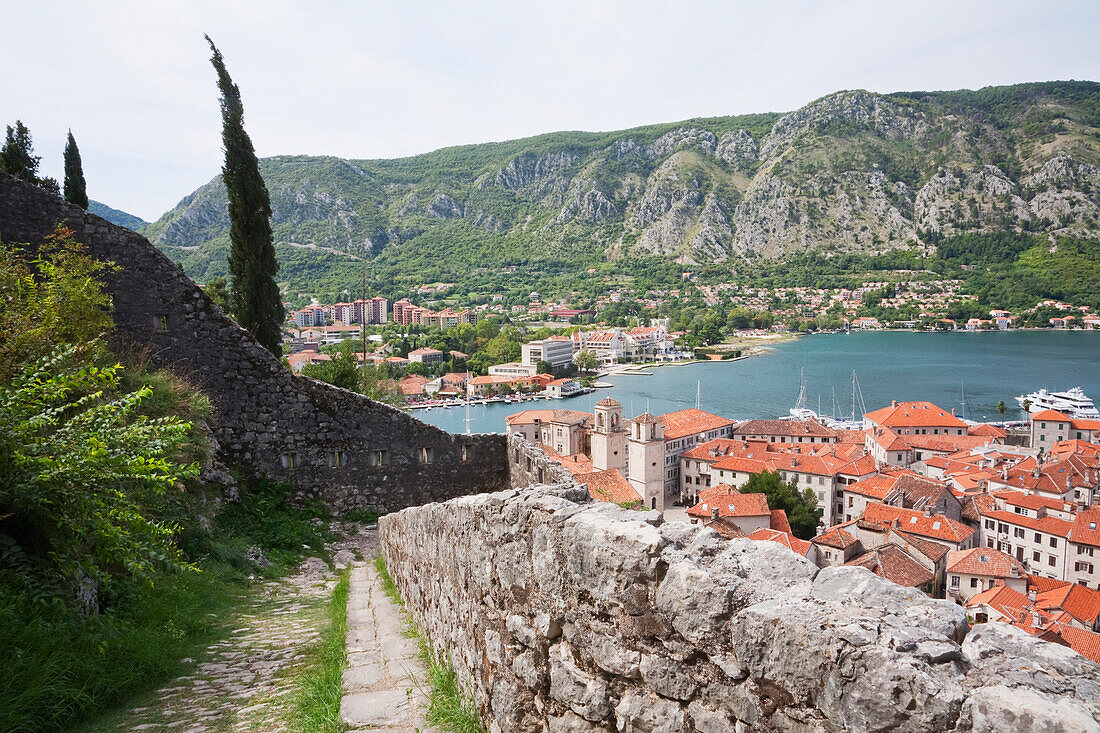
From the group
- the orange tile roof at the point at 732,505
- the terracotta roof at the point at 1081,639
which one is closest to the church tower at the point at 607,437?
the orange tile roof at the point at 732,505

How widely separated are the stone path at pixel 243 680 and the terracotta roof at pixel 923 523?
33536 mm

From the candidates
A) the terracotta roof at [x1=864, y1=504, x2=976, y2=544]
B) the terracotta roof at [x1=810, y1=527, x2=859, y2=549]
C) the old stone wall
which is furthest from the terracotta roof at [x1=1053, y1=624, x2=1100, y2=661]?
the old stone wall

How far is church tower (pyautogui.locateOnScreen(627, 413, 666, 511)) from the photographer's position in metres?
44.4

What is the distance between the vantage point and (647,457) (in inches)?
1754

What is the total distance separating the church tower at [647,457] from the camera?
4438cm

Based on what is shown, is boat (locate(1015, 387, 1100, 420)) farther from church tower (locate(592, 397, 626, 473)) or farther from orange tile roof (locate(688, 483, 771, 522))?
church tower (locate(592, 397, 626, 473))

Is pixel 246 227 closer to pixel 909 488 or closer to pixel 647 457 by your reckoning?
pixel 647 457

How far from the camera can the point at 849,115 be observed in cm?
18738

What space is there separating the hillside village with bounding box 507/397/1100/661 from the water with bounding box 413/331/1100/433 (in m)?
11.9

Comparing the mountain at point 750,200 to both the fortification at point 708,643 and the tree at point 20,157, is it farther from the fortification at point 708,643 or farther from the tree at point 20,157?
the fortification at point 708,643

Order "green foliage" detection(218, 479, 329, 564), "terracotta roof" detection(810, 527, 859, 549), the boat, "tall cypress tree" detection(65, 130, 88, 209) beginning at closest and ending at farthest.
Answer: "green foliage" detection(218, 479, 329, 564) → "tall cypress tree" detection(65, 130, 88, 209) → "terracotta roof" detection(810, 527, 859, 549) → the boat

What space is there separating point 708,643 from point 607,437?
131 feet

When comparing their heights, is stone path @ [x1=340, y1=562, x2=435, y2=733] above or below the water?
above

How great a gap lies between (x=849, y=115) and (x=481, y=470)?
215223 mm
